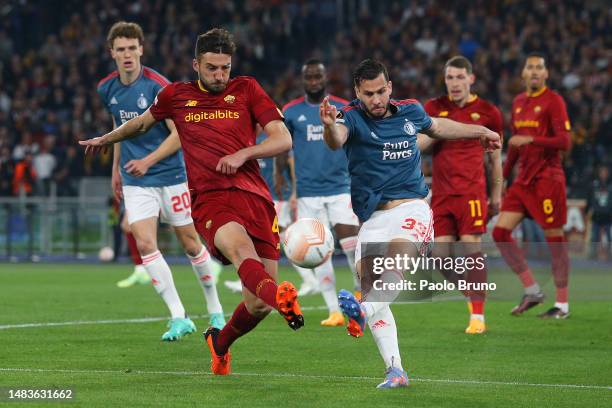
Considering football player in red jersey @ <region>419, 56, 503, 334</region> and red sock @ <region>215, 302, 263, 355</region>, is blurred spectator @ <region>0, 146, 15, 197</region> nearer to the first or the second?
football player in red jersey @ <region>419, 56, 503, 334</region>

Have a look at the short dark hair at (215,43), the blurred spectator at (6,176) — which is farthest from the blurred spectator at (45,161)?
the short dark hair at (215,43)

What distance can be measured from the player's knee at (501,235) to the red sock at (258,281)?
5712 mm

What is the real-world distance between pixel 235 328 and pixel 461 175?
4.24m

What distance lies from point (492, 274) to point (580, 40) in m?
10.4

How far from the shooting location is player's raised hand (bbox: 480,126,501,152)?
8711 mm

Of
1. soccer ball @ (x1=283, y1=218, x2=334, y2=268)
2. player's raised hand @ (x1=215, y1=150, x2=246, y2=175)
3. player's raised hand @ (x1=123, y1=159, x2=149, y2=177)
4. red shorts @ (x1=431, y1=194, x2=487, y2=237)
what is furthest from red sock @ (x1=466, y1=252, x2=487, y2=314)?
player's raised hand @ (x1=215, y1=150, x2=246, y2=175)

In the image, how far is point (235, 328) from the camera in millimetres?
8312

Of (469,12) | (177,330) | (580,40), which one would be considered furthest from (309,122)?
(469,12)

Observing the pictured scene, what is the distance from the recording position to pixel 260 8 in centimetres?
3328

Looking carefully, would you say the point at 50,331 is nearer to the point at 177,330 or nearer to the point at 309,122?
the point at 177,330

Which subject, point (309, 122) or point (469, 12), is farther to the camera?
point (469, 12)

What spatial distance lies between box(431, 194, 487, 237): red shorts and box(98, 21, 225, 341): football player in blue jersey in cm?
236

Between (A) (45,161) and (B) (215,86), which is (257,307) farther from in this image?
(A) (45,161)

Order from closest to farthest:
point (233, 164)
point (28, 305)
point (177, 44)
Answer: point (233, 164) → point (28, 305) → point (177, 44)
